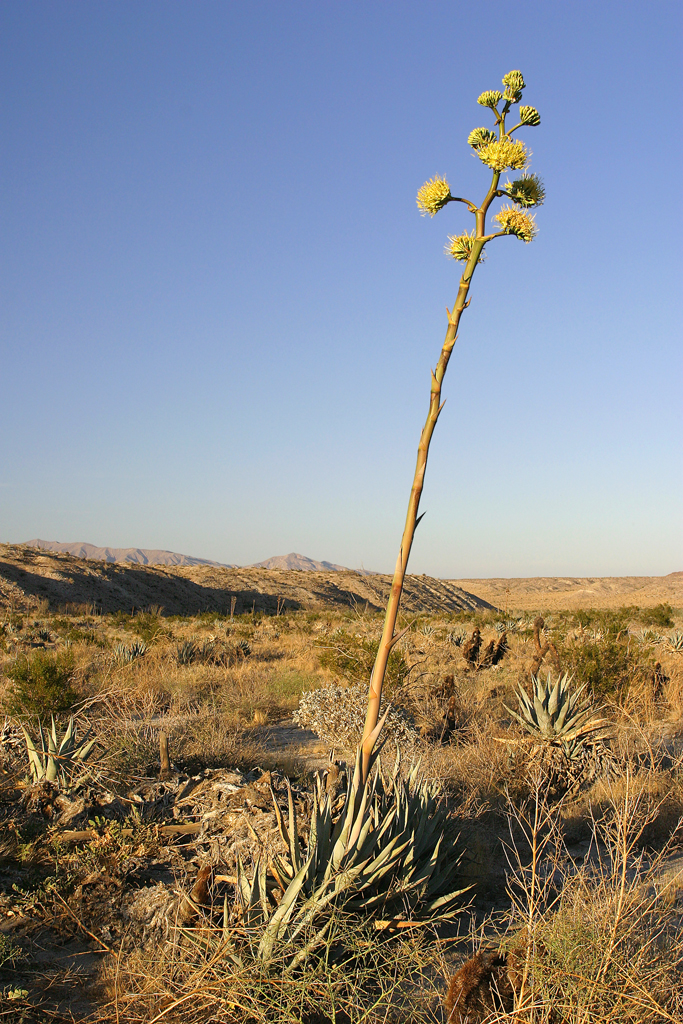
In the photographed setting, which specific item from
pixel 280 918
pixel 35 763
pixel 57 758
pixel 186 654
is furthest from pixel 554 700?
pixel 186 654

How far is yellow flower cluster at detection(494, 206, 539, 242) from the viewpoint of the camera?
2.60 meters

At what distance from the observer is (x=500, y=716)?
793 cm

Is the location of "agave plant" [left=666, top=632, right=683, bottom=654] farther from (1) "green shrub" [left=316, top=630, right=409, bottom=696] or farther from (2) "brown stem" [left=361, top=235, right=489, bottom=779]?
(2) "brown stem" [left=361, top=235, right=489, bottom=779]

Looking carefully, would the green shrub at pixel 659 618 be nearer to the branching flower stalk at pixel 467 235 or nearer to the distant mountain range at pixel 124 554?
the branching flower stalk at pixel 467 235

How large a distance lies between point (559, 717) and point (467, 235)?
4846mm

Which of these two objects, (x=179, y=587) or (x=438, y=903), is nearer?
(x=438, y=903)

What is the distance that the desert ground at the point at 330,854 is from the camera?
2.46 m

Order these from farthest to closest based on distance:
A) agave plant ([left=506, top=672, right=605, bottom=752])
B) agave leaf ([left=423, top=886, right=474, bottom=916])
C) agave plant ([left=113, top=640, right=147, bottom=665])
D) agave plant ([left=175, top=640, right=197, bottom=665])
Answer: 1. agave plant ([left=175, top=640, right=197, bottom=665])
2. agave plant ([left=113, top=640, right=147, bottom=665])
3. agave plant ([left=506, top=672, right=605, bottom=752])
4. agave leaf ([left=423, top=886, right=474, bottom=916])

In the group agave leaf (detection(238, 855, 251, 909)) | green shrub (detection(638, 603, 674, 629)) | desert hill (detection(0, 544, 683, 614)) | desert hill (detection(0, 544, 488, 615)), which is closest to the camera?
agave leaf (detection(238, 855, 251, 909))

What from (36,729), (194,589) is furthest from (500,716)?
(194,589)

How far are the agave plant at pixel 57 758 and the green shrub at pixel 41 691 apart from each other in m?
1.06

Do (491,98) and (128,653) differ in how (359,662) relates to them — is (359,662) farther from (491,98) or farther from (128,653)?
(491,98)

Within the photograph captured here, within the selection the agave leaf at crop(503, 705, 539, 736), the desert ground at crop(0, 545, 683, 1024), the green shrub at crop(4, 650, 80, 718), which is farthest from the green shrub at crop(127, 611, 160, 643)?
the agave leaf at crop(503, 705, 539, 736)

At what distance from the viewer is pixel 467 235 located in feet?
8.87
